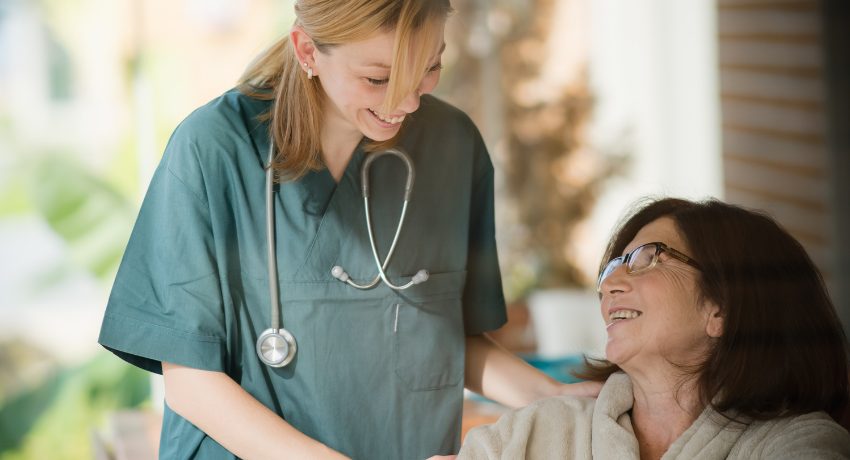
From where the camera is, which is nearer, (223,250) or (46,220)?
(223,250)

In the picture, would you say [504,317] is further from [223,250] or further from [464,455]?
[223,250]

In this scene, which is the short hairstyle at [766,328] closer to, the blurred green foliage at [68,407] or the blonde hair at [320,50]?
the blonde hair at [320,50]

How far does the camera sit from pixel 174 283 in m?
1.29

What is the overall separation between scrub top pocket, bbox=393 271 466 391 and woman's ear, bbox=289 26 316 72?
0.34 metres

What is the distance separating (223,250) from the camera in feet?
4.30

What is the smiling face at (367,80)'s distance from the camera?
4.12 feet

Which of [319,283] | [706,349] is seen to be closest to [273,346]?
[319,283]

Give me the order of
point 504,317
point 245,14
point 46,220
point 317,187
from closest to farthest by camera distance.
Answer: point 317,187 < point 504,317 < point 245,14 < point 46,220

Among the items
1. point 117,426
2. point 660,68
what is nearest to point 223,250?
point 117,426

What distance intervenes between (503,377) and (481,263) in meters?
0.17

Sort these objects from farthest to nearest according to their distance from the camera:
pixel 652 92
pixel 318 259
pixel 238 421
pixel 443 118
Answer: pixel 652 92 → pixel 443 118 → pixel 318 259 → pixel 238 421

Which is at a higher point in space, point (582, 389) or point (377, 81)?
point (377, 81)

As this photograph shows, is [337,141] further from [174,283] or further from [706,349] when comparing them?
[706,349]

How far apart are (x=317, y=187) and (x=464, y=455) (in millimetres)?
398
